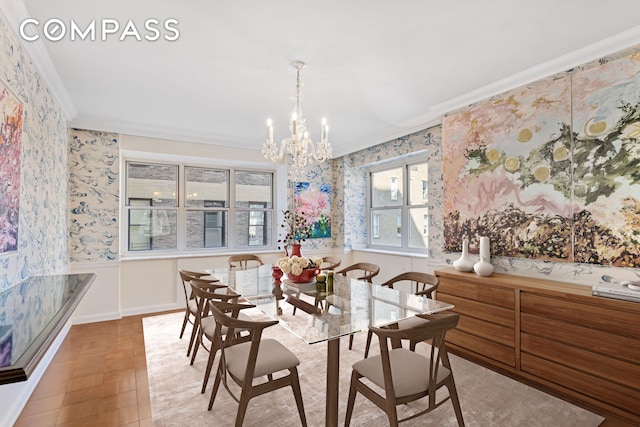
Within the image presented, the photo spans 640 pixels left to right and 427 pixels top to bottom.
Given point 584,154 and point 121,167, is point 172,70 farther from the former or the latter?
point 584,154

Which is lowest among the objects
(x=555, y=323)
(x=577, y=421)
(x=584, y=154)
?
(x=577, y=421)

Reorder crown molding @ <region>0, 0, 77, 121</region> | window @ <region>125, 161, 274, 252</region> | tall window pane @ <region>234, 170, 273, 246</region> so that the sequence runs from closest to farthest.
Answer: crown molding @ <region>0, 0, 77, 121</region> < window @ <region>125, 161, 274, 252</region> < tall window pane @ <region>234, 170, 273, 246</region>

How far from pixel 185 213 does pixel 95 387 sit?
119 inches

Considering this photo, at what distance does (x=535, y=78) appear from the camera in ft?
9.09

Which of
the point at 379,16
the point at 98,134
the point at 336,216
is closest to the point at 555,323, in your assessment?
the point at 379,16

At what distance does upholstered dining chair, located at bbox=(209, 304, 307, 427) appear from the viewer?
5.57ft

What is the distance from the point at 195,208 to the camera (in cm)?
518

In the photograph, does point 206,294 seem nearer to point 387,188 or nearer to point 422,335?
point 422,335

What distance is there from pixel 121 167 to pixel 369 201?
4010 millimetres

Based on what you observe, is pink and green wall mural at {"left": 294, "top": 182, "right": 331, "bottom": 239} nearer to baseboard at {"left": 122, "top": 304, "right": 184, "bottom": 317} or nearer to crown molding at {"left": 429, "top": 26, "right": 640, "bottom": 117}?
baseboard at {"left": 122, "top": 304, "right": 184, "bottom": 317}

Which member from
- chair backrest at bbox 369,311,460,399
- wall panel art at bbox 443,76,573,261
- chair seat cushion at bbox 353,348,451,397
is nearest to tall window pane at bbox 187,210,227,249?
wall panel art at bbox 443,76,573,261

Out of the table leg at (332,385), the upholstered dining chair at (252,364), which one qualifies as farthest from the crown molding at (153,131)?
the table leg at (332,385)

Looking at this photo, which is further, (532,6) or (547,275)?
(547,275)

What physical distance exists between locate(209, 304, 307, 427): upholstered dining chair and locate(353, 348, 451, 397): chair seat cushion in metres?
0.41
